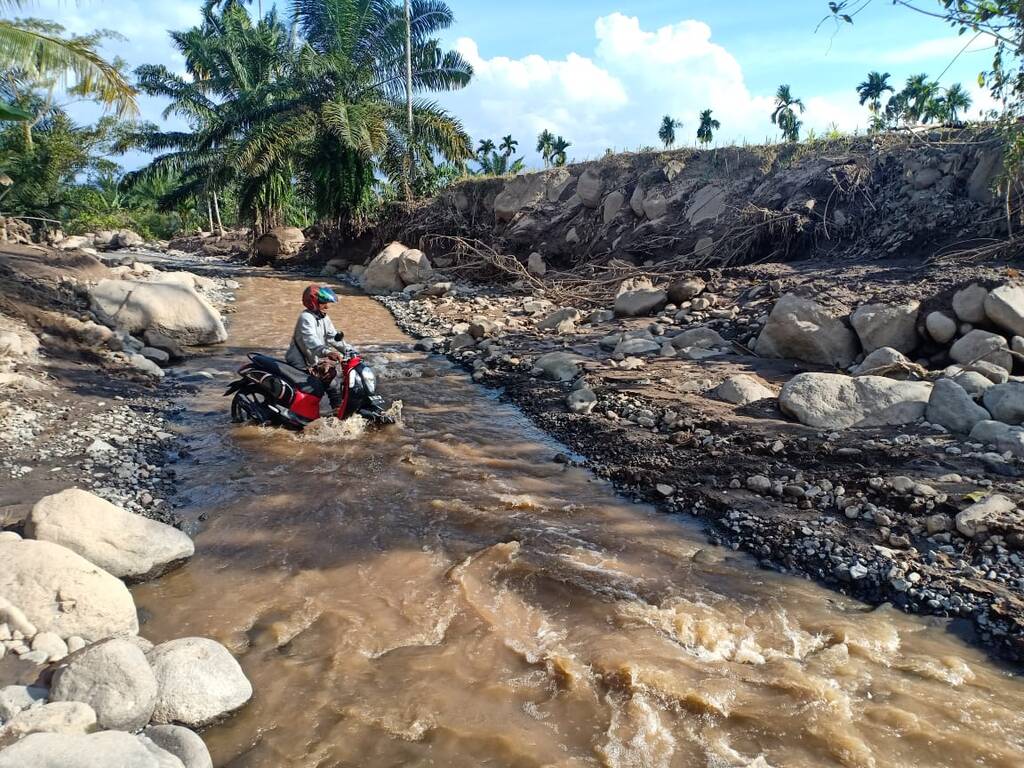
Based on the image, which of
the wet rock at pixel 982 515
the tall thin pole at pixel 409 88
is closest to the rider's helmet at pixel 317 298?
the wet rock at pixel 982 515

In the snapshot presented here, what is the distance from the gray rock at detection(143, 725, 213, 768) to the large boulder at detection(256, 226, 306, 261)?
24996 millimetres

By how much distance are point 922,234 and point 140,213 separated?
164 feet

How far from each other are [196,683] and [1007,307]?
8.49 m

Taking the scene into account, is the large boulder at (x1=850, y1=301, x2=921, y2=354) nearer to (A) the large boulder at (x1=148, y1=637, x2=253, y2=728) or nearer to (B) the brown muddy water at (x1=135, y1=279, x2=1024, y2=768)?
(B) the brown muddy water at (x1=135, y1=279, x2=1024, y2=768)

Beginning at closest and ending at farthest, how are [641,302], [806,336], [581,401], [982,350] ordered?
1. [982,350]
2. [581,401]
3. [806,336]
4. [641,302]

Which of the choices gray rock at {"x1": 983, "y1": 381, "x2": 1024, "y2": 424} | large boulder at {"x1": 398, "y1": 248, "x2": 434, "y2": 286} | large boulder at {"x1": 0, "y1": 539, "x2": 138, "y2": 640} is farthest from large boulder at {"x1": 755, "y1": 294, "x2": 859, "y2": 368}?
large boulder at {"x1": 398, "y1": 248, "x2": 434, "y2": 286}

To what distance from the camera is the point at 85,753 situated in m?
2.58

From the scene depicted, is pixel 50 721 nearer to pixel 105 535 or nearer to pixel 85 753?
pixel 85 753

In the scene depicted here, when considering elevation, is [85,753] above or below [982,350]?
below

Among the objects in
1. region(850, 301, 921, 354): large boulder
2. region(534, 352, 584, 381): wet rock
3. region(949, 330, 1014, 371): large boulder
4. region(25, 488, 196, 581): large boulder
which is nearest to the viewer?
region(25, 488, 196, 581): large boulder

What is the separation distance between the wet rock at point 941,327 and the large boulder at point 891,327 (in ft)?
0.73

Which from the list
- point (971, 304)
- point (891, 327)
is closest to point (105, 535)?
point (891, 327)

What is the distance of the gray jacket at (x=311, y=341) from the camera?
24.7 feet

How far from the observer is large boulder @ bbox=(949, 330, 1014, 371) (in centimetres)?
712
